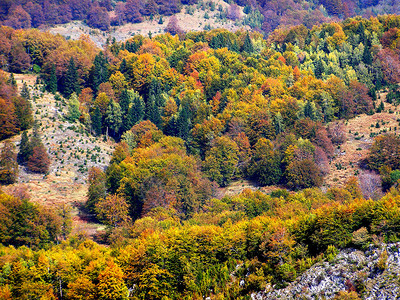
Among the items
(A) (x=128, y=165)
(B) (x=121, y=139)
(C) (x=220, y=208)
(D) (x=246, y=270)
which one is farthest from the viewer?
(B) (x=121, y=139)

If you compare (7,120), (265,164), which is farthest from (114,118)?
(265,164)

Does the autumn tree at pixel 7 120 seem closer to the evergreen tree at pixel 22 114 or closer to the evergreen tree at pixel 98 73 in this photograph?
the evergreen tree at pixel 22 114

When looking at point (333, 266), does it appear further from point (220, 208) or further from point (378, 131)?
point (378, 131)

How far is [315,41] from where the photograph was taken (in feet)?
566

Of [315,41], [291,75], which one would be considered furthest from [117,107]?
[315,41]

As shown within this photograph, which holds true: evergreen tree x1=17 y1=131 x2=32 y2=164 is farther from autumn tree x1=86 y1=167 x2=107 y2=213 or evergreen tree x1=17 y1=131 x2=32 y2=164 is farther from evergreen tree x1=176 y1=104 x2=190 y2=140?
evergreen tree x1=176 y1=104 x2=190 y2=140

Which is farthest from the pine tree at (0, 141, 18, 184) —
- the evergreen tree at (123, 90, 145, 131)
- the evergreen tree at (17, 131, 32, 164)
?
the evergreen tree at (123, 90, 145, 131)

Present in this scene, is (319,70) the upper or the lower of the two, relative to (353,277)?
lower

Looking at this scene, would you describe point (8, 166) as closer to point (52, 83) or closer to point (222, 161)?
point (52, 83)

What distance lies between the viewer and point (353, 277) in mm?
55875

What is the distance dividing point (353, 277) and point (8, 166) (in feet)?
256

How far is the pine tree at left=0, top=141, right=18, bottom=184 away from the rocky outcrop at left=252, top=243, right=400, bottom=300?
66398mm

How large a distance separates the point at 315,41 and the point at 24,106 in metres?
96.8

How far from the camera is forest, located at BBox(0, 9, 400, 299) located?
65000 millimetres
